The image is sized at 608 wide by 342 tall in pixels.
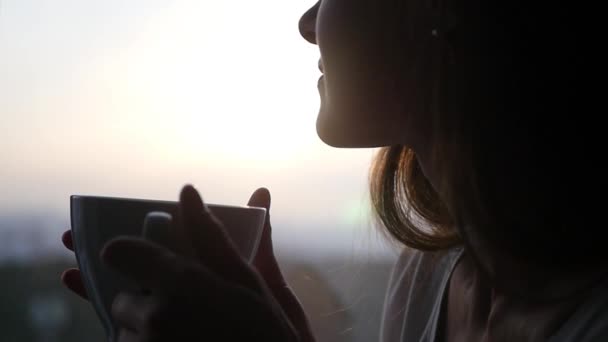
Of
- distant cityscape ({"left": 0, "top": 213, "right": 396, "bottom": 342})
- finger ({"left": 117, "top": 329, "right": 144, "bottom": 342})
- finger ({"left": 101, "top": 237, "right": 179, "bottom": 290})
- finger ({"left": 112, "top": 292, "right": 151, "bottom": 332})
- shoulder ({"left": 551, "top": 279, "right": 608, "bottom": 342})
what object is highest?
finger ({"left": 101, "top": 237, "right": 179, "bottom": 290})

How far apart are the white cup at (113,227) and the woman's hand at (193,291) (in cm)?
1

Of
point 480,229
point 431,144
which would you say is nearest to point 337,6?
point 431,144

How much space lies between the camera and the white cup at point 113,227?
0.40 metres

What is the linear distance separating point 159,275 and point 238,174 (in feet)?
1.63

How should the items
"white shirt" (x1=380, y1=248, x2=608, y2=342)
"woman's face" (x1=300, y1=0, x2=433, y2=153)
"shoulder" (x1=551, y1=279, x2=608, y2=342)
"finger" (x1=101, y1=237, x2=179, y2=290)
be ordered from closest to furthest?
"finger" (x1=101, y1=237, x2=179, y2=290) < "shoulder" (x1=551, y1=279, x2=608, y2=342) < "woman's face" (x1=300, y1=0, x2=433, y2=153) < "white shirt" (x1=380, y1=248, x2=608, y2=342)

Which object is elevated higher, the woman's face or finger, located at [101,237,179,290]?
the woman's face

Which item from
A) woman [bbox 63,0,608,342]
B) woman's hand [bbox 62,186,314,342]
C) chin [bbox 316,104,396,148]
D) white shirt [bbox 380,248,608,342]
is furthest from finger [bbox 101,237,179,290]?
white shirt [bbox 380,248,608,342]

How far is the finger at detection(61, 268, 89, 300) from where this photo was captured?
59cm

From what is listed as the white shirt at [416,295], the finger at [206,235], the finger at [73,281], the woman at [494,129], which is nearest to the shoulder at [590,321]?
the woman at [494,129]

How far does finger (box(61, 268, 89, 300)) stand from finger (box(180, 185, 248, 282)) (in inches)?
9.5

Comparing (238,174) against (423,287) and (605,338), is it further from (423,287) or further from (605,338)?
(605,338)

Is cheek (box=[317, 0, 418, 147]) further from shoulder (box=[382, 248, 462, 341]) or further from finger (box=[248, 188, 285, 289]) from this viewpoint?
shoulder (box=[382, 248, 462, 341])

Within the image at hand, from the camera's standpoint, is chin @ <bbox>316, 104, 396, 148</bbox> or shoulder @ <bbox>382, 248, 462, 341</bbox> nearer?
chin @ <bbox>316, 104, 396, 148</bbox>

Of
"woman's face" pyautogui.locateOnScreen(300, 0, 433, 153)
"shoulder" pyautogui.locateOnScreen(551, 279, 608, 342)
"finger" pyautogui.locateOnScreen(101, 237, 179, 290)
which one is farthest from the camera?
"woman's face" pyautogui.locateOnScreen(300, 0, 433, 153)
